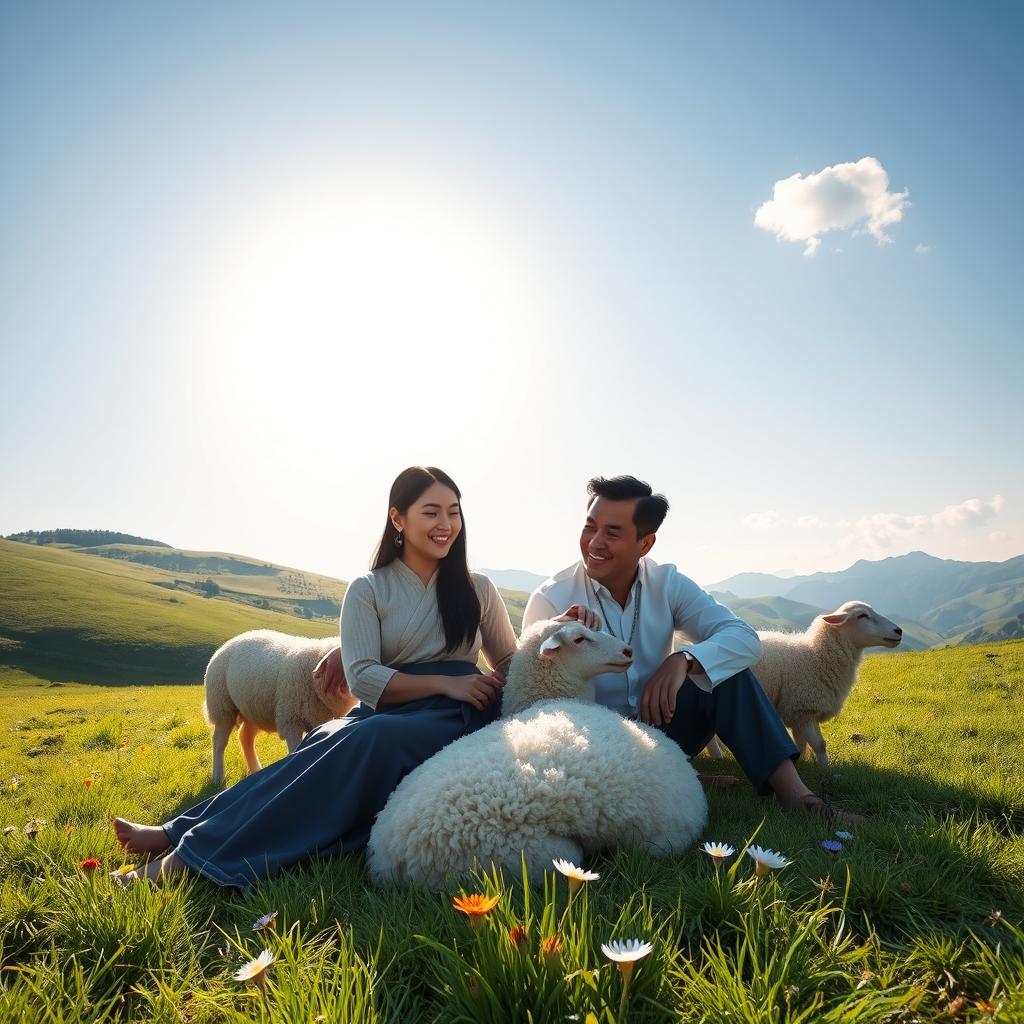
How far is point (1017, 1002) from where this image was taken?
1643mm

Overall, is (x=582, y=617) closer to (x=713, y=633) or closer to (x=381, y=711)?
(x=713, y=633)

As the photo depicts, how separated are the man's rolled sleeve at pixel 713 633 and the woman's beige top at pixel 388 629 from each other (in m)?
1.70

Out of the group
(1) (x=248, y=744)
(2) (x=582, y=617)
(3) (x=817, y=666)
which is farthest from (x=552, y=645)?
(1) (x=248, y=744)

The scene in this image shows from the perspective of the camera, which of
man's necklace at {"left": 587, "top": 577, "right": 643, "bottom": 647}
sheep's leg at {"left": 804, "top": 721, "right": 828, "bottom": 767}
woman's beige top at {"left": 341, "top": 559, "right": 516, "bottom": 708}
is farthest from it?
sheep's leg at {"left": 804, "top": 721, "right": 828, "bottom": 767}

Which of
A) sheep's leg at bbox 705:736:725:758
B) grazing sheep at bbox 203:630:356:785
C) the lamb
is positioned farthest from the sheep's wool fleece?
grazing sheep at bbox 203:630:356:785

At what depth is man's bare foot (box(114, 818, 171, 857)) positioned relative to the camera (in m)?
3.82

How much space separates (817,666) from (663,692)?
3829 millimetres

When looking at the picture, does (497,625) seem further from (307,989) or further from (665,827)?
(307,989)

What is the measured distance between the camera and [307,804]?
3613 mm

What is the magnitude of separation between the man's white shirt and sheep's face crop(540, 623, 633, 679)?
508 millimetres

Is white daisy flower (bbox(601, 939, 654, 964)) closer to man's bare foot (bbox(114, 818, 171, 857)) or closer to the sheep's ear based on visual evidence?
the sheep's ear

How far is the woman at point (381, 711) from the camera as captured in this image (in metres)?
3.53

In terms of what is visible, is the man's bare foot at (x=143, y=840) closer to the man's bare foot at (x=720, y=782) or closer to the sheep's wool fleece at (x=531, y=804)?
the sheep's wool fleece at (x=531, y=804)

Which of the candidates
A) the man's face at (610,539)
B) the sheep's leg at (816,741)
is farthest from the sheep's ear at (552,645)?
the sheep's leg at (816,741)
